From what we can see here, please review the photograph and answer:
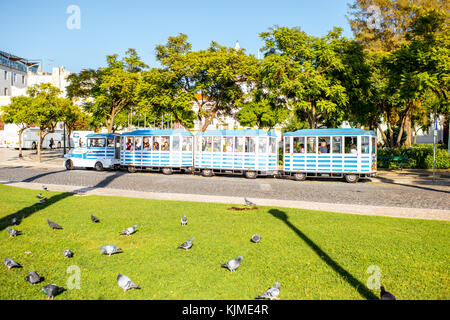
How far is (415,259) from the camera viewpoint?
20.5 ft

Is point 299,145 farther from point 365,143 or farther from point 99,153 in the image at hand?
point 99,153

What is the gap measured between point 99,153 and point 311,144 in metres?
14.6

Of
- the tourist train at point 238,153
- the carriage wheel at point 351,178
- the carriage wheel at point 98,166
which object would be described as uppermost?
the tourist train at point 238,153

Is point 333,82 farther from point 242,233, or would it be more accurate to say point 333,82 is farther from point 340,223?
point 242,233

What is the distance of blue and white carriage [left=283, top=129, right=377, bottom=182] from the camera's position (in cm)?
2005

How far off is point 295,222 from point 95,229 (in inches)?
183

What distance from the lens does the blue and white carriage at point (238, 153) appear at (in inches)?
869

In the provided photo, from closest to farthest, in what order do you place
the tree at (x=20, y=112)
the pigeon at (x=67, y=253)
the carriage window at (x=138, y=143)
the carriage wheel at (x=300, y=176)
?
the pigeon at (x=67, y=253) → the carriage wheel at (x=300, y=176) → the carriage window at (x=138, y=143) → the tree at (x=20, y=112)

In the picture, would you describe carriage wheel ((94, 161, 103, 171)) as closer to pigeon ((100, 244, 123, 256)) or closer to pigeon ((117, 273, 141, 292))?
pigeon ((100, 244, 123, 256))

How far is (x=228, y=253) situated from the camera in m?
6.47

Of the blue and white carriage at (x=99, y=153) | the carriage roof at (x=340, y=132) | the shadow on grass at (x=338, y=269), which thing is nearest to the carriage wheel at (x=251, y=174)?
the carriage roof at (x=340, y=132)

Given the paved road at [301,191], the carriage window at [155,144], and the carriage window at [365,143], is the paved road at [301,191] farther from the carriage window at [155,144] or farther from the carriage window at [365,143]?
the carriage window at [155,144]

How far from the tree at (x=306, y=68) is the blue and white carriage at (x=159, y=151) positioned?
22.3 feet

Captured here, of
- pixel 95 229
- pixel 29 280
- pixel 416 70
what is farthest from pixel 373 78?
pixel 29 280
